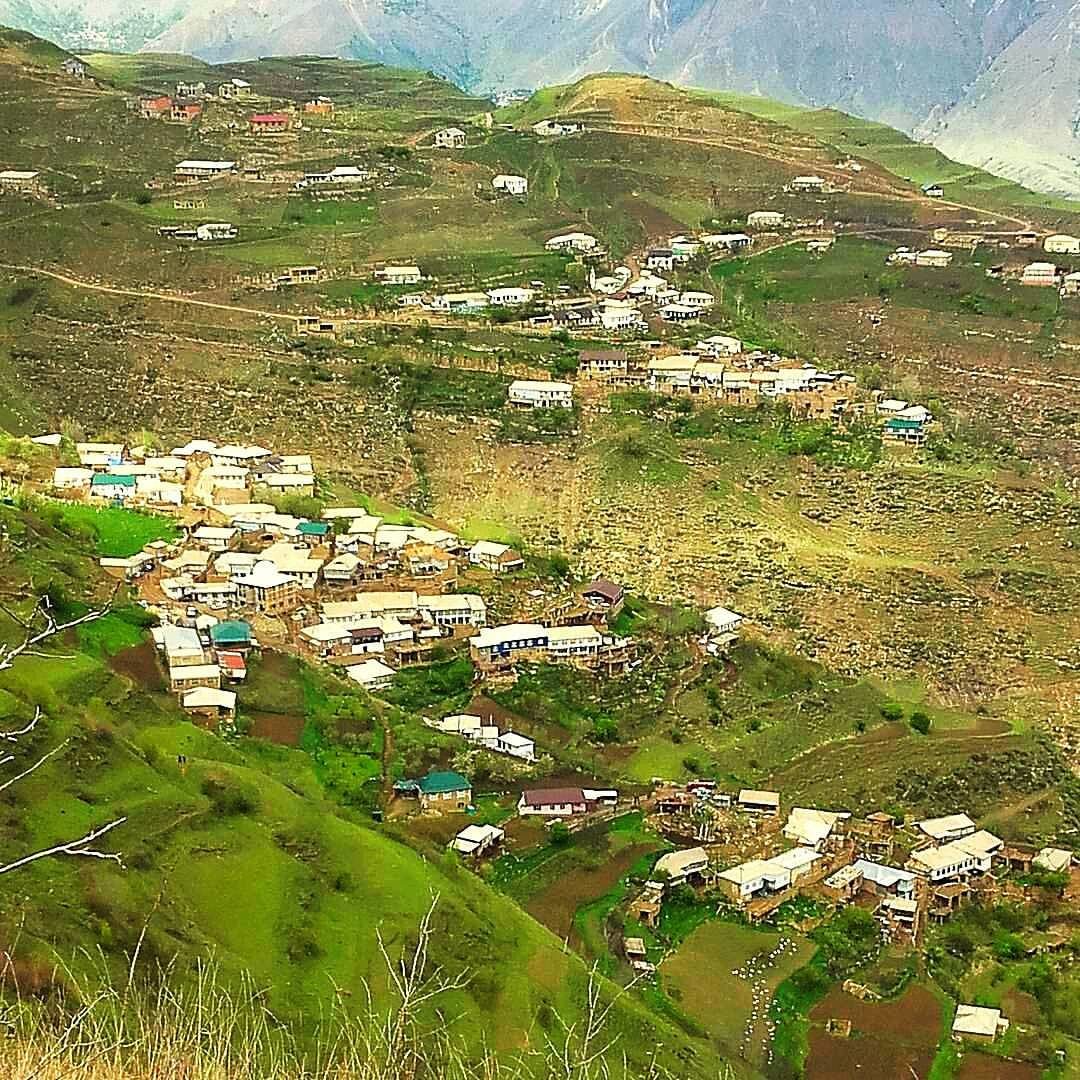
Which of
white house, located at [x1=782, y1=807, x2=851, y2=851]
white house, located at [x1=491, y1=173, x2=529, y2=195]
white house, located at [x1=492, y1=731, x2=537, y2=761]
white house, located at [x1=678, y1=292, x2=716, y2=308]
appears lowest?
white house, located at [x1=782, y1=807, x2=851, y2=851]

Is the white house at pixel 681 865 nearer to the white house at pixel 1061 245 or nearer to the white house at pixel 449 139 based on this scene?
the white house at pixel 1061 245

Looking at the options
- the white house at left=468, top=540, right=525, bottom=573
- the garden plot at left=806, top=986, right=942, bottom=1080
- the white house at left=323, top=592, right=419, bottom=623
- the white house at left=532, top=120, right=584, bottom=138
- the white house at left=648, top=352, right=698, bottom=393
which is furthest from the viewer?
the white house at left=532, top=120, right=584, bottom=138

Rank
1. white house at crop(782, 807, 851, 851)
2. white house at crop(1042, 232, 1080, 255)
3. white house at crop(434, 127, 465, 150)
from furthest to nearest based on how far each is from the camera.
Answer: white house at crop(434, 127, 465, 150)
white house at crop(1042, 232, 1080, 255)
white house at crop(782, 807, 851, 851)

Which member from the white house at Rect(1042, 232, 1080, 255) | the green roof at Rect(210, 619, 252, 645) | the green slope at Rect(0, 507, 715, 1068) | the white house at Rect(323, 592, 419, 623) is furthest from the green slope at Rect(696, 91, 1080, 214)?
the green slope at Rect(0, 507, 715, 1068)

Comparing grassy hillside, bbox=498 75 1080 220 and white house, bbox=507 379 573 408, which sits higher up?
grassy hillside, bbox=498 75 1080 220

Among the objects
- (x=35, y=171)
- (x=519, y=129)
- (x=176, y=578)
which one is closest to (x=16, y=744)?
(x=176, y=578)

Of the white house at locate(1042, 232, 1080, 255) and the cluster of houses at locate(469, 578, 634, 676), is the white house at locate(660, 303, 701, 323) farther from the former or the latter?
the cluster of houses at locate(469, 578, 634, 676)

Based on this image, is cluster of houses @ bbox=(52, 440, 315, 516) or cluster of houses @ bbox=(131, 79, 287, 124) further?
cluster of houses @ bbox=(131, 79, 287, 124)
